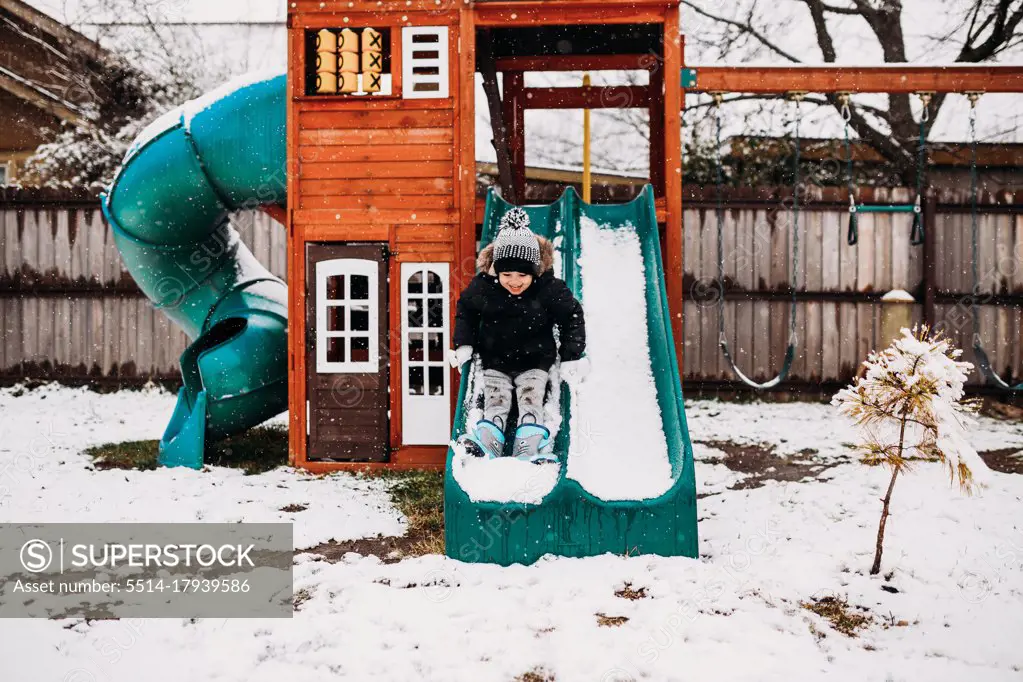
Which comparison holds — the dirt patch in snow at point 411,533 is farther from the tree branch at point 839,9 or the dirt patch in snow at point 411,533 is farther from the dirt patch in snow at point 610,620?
the tree branch at point 839,9

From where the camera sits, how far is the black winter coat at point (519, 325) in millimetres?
4953

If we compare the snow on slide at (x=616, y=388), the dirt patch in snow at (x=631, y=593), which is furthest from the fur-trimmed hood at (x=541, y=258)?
the dirt patch in snow at (x=631, y=593)

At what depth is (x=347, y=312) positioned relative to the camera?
21.4 ft

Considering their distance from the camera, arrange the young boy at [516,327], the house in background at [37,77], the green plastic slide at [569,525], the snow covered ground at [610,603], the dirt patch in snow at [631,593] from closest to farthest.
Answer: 1. the snow covered ground at [610,603]
2. the dirt patch in snow at [631,593]
3. the green plastic slide at [569,525]
4. the young boy at [516,327]
5. the house in background at [37,77]

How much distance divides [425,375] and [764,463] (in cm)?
289

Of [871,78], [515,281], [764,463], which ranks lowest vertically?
[764,463]

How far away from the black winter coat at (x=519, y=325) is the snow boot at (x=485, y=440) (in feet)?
1.49

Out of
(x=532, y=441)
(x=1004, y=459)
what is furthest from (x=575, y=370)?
(x=1004, y=459)

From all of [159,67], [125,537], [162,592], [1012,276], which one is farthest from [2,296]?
[1012,276]

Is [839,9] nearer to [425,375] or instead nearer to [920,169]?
[920,169]

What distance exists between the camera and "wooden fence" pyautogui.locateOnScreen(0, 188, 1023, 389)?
9664mm

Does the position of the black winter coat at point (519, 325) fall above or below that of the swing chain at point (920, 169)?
below

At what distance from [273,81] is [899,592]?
5864 mm

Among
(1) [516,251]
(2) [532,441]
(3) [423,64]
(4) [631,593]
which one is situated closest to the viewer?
(4) [631,593]
